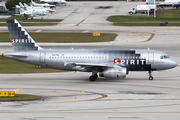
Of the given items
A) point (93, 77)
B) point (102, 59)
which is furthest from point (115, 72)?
point (93, 77)

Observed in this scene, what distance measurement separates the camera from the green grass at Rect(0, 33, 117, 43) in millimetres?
90125

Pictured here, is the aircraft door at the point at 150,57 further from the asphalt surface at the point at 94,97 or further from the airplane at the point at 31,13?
the airplane at the point at 31,13

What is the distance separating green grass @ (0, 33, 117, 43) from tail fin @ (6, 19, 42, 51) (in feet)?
130

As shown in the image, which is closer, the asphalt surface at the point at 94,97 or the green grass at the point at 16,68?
the asphalt surface at the point at 94,97

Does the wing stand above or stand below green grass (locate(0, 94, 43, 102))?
above

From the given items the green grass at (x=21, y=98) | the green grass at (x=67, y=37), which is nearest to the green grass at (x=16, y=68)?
the green grass at (x=21, y=98)

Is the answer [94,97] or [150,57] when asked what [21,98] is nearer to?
[94,97]

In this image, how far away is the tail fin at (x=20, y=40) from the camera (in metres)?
49.1

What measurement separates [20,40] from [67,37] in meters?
46.5

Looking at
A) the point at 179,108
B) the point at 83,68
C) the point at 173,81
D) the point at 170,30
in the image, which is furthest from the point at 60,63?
the point at 170,30

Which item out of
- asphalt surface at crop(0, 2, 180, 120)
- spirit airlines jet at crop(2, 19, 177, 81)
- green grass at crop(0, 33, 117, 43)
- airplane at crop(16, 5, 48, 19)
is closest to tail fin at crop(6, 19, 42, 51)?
spirit airlines jet at crop(2, 19, 177, 81)

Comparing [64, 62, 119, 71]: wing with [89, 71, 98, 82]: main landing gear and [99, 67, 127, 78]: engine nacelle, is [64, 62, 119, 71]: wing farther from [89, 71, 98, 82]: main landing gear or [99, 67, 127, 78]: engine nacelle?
[89, 71, 98, 82]: main landing gear

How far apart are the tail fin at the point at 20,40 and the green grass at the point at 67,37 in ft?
130

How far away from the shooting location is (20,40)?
161 feet
